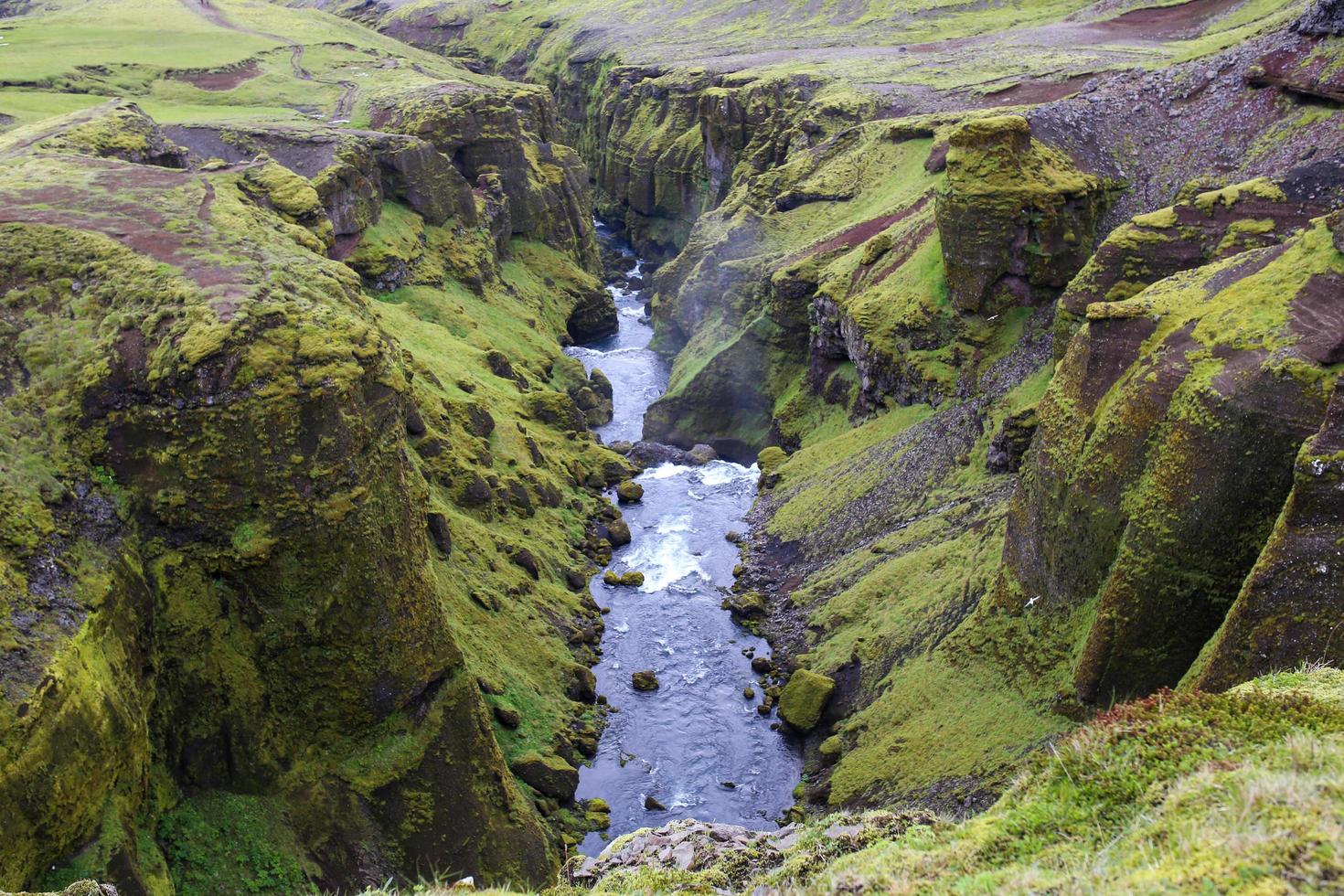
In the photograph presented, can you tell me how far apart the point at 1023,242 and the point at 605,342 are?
136ft

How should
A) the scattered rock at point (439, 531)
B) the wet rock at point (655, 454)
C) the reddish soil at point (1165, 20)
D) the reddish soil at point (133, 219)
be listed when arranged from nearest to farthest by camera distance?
the reddish soil at point (133, 219) < the scattered rock at point (439, 531) < the wet rock at point (655, 454) < the reddish soil at point (1165, 20)

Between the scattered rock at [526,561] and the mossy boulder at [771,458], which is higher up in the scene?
the scattered rock at [526,561]

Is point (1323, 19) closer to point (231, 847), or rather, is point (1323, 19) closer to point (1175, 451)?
point (1175, 451)

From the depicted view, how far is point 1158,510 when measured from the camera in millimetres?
25141

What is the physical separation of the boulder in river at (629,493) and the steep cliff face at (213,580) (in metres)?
22.9

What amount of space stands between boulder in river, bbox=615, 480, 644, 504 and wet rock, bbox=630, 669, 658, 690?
1546 centimetres

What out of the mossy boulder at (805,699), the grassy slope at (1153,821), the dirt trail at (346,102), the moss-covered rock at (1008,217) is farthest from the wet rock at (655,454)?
the grassy slope at (1153,821)

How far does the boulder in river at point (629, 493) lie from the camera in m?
54.2

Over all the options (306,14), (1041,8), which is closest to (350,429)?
(1041,8)

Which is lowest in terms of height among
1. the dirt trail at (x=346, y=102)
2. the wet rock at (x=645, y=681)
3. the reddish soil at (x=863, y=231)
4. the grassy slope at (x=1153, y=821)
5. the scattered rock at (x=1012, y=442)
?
the wet rock at (x=645, y=681)

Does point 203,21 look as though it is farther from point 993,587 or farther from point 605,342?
point 993,587

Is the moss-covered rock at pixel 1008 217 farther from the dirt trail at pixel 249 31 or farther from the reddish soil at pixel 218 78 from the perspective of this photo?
the dirt trail at pixel 249 31

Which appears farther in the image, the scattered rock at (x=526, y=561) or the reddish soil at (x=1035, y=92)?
the reddish soil at (x=1035, y=92)

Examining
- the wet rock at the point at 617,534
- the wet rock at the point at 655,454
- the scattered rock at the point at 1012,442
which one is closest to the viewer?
the scattered rock at the point at 1012,442
